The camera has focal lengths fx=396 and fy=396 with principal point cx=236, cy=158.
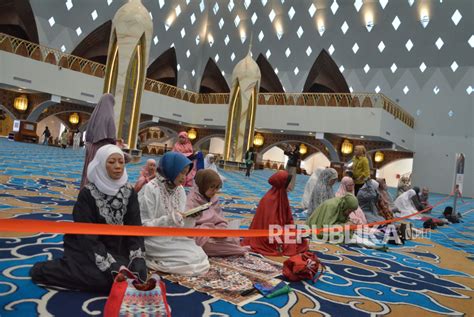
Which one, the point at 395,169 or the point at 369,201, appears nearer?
the point at 369,201

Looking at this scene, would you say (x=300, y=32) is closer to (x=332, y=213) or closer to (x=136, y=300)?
(x=332, y=213)

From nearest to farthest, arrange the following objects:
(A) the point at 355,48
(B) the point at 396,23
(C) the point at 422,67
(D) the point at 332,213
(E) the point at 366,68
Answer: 1. (D) the point at 332,213
2. (C) the point at 422,67
3. (B) the point at 396,23
4. (E) the point at 366,68
5. (A) the point at 355,48

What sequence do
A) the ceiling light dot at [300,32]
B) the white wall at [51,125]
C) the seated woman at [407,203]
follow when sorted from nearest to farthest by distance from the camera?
1. the seated woman at [407,203]
2. the white wall at [51,125]
3. the ceiling light dot at [300,32]

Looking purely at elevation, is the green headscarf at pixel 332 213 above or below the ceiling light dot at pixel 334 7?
below

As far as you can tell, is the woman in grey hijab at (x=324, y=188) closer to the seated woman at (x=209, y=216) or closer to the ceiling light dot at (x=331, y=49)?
the seated woman at (x=209, y=216)

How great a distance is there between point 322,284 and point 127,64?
8.78m

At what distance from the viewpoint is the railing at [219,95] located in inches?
543

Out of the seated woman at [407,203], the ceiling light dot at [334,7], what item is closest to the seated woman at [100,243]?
the seated woman at [407,203]

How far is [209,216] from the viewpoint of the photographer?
110 inches

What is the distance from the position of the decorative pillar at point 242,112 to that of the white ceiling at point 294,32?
21.7 feet

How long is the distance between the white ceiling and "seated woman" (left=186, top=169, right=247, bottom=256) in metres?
17.3

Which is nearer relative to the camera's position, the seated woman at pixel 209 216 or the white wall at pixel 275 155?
the seated woman at pixel 209 216

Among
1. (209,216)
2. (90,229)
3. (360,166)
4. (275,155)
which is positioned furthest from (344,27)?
(90,229)

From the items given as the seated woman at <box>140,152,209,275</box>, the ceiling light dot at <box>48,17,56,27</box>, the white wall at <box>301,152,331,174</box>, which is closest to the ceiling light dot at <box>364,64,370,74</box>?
the white wall at <box>301,152,331,174</box>
